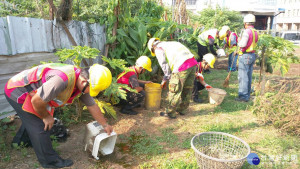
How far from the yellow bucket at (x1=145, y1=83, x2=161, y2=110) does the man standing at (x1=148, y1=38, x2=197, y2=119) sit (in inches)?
17.7

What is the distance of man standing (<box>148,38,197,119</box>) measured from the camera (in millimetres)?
3986

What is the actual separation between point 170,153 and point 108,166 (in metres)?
0.92

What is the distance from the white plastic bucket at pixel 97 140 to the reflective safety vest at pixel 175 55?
179 cm

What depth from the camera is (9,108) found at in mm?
3832

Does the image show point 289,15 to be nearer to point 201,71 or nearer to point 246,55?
point 246,55

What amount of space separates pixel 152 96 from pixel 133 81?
0.67 metres

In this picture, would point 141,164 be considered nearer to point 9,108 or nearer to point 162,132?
point 162,132

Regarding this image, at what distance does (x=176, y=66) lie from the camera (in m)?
4.01

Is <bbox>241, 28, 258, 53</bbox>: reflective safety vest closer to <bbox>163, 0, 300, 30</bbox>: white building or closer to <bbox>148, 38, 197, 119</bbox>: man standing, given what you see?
<bbox>148, 38, 197, 119</bbox>: man standing

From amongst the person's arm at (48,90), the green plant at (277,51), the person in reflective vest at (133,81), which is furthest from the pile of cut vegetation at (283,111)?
the person's arm at (48,90)

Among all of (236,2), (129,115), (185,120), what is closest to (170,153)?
(185,120)

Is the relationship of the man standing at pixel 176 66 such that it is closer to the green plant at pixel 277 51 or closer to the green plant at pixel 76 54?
the green plant at pixel 76 54

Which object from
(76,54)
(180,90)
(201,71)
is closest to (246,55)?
(201,71)

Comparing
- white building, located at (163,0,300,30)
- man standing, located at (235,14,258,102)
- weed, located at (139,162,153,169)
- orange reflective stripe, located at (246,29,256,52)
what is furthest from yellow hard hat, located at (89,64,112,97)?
white building, located at (163,0,300,30)
